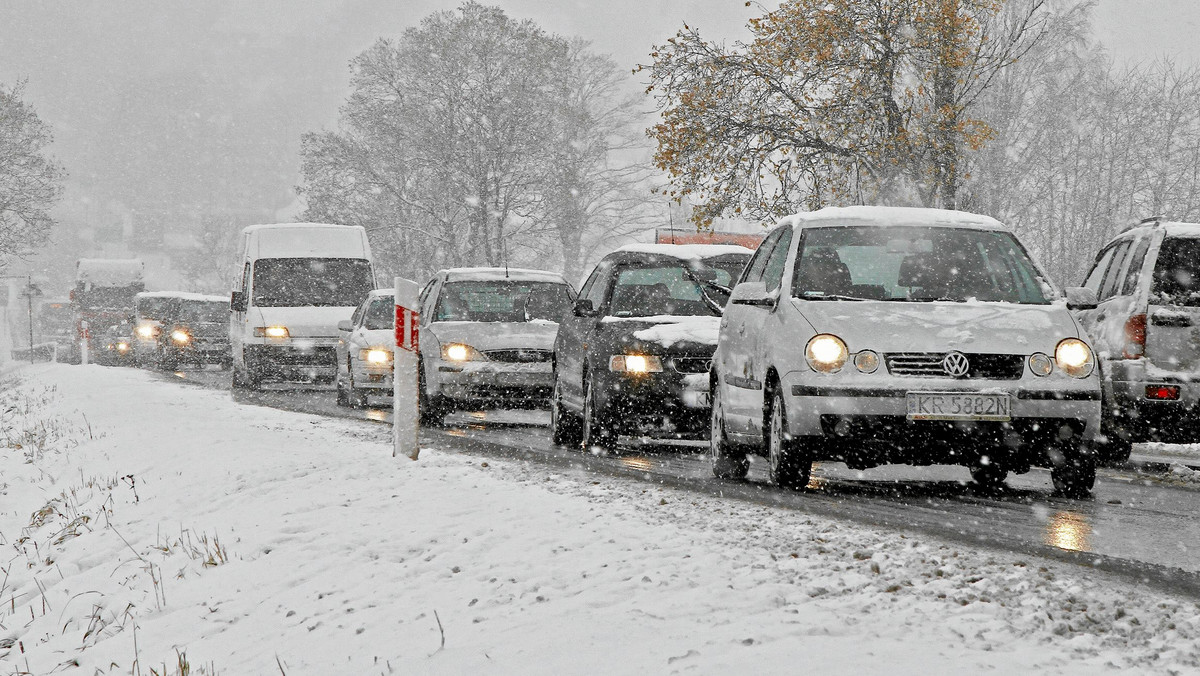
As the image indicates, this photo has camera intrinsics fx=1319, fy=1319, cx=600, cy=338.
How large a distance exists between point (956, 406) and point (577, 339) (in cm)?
525

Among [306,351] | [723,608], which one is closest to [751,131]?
[306,351]

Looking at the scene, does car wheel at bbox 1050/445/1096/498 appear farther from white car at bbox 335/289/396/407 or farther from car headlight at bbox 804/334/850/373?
white car at bbox 335/289/396/407

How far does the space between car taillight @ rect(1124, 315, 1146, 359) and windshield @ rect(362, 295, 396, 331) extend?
11418 millimetres

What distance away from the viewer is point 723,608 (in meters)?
4.30

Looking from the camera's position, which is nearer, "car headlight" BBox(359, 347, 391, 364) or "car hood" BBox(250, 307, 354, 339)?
"car headlight" BBox(359, 347, 391, 364)

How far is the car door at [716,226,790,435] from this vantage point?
825cm

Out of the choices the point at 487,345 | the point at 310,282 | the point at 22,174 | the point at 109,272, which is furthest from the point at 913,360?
the point at 22,174

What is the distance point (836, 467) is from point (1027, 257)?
2393mm

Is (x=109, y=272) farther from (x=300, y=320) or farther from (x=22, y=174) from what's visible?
(x=300, y=320)

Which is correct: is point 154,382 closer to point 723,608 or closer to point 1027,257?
point 1027,257

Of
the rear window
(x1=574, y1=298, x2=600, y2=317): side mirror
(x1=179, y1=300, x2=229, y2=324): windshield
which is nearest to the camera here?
the rear window

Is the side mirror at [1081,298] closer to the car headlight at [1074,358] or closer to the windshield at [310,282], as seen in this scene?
the car headlight at [1074,358]

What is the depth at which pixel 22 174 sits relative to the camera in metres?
44.8

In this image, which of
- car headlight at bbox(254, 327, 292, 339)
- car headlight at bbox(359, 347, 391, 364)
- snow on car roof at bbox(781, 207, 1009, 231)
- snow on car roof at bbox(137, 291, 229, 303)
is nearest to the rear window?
snow on car roof at bbox(781, 207, 1009, 231)
